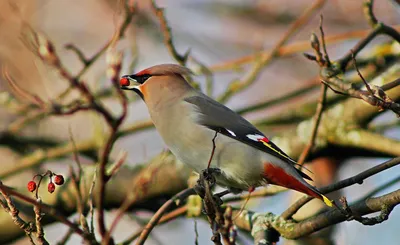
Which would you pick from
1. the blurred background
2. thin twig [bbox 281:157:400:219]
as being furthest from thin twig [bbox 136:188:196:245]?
the blurred background

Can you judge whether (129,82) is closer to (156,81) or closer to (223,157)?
(156,81)

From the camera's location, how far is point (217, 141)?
10.1 feet

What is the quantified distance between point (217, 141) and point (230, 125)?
144 mm

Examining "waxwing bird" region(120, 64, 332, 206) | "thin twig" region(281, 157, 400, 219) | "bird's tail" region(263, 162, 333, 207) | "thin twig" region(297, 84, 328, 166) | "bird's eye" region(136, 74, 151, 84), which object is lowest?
"thin twig" region(281, 157, 400, 219)

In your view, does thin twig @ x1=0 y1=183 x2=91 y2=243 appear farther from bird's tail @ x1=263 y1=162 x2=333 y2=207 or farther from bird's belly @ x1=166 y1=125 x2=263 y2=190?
bird's belly @ x1=166 y1=125 x2=263 y2=190

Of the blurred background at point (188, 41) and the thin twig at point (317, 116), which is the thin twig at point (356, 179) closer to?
the thin twig at point (317, 116)

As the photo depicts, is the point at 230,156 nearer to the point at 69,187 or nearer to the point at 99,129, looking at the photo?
the point at 69,187

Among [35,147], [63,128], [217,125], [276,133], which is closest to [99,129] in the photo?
[35,147]

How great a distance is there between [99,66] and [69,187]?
140 inches

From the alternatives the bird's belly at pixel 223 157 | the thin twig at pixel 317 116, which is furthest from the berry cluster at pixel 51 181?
the thin twig at pixel 317 116

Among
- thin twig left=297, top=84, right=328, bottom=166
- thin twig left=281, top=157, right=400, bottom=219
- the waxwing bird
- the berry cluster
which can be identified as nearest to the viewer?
the berry cluster

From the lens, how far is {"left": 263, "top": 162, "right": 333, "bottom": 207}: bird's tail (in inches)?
107

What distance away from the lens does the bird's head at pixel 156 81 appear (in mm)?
3332

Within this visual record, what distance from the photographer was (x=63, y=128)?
6566 mm
